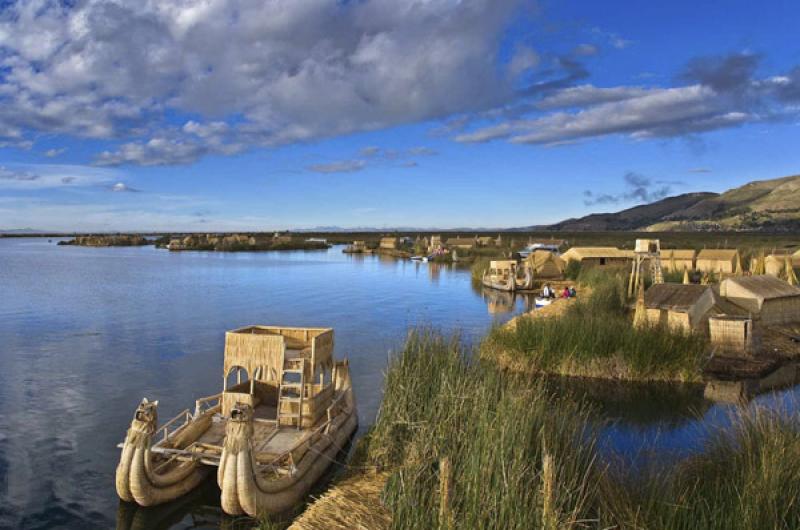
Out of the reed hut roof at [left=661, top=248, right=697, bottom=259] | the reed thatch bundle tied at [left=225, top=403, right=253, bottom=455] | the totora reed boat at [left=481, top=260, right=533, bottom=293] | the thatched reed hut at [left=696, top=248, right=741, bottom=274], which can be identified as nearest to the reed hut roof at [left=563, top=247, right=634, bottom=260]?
the totora reed boat at [left=481, top=260, right=533, bottom=293]

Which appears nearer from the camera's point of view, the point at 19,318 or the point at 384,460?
the point at 384,460

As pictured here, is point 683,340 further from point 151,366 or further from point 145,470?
point 151,366

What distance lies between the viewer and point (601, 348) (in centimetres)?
1623

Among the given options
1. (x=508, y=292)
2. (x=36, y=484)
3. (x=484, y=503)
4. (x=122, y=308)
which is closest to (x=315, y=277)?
(x=508, y=292)

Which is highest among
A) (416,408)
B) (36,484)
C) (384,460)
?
(416,408)

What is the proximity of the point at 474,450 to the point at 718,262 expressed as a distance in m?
33.4

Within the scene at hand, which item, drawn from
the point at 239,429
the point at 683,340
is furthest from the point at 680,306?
the point at 239,429

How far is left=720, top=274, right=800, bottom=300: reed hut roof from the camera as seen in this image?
66.9 ft

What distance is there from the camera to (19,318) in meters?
27.3

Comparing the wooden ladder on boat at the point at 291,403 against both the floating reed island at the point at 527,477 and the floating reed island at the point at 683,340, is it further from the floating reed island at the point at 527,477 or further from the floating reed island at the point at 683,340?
the floating reed island at the point at 683,340

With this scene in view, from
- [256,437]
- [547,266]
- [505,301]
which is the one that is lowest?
[505,301]

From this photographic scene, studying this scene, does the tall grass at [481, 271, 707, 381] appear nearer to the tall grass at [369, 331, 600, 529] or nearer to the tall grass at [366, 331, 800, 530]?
the tall grass at [369, 331, 600, 529]

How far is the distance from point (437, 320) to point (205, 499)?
60.6ft

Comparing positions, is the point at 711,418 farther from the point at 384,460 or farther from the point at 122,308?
the point at 122,308
